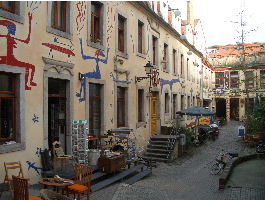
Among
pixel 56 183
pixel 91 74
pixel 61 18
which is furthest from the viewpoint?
pixel 91 74

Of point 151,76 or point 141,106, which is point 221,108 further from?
point 141,106

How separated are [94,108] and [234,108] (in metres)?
34.9

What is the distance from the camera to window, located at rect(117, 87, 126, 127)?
1387 centimetres

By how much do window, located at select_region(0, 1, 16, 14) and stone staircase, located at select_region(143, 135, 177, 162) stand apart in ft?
31.3

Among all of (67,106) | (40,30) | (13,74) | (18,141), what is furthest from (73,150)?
(40,30)

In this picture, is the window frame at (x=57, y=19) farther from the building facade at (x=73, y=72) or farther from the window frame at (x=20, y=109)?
the window frame at (x=20, y=109)

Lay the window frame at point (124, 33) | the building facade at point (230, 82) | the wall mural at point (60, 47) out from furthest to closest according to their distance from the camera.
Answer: the building facade at point (230, 82)
the window frame at point (124, 33)
the wall mural at point (60, 47)

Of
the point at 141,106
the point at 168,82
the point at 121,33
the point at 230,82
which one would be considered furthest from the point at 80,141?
the point at 230,82

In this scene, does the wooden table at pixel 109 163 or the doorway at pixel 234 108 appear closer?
the wooden table at pixel 109 163

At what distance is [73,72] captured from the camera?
10.3m

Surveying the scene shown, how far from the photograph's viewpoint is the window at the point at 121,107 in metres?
13.9

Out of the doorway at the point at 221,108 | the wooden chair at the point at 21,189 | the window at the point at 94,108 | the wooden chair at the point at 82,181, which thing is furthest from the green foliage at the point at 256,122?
the doorway at the point at 221,108

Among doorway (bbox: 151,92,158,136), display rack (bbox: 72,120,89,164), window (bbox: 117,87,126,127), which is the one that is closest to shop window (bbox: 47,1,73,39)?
display rack (bbox: 72,120,89,164)

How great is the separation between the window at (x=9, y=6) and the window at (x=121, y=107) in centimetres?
659
